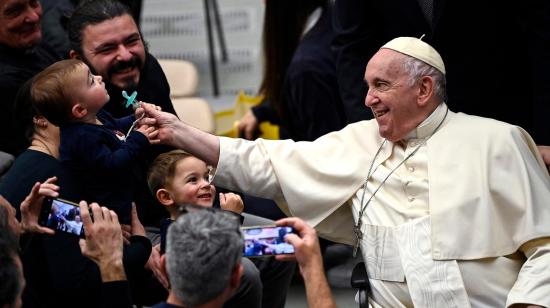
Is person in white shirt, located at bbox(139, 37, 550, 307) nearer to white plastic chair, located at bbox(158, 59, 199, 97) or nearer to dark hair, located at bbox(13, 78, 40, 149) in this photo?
dark hair, located at bbox(13, 78, 40, 149)

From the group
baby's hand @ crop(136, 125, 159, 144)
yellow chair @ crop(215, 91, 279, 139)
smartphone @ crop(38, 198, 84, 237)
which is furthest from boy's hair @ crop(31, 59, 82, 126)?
yellow chair @ crop(215, 91, 279, 139)

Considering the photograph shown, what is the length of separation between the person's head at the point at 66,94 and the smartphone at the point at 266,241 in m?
0.90

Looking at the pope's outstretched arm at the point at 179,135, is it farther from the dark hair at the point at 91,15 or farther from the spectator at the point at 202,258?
the spectator at the point at 202,258

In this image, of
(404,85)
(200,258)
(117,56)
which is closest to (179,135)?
(117,56)

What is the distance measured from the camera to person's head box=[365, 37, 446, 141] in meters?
4.70

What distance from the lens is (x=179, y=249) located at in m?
3.54

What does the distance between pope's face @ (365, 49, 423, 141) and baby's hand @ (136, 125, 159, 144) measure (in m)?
0.80

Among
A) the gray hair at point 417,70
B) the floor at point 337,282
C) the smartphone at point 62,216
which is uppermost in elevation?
the gray hair at point 417,70

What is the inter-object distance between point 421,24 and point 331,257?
1971mm

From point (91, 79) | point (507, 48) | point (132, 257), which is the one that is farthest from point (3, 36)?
point (507, 48)

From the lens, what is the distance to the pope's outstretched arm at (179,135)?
4684mm

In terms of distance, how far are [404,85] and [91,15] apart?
1.46 metres

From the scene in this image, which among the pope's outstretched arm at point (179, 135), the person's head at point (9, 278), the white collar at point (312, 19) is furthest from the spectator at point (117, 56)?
the person's head at point (9, 278)

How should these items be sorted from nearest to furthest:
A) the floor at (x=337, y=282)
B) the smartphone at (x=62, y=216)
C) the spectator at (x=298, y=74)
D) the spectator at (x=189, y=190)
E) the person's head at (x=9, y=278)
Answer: the person's head at (x=9, y=278)
the smartphone at (x=62, y=216)
the spectator at (x=189, y=190)
the floor at (x=337, y=282)
the spectator at (x=298, y=74)
